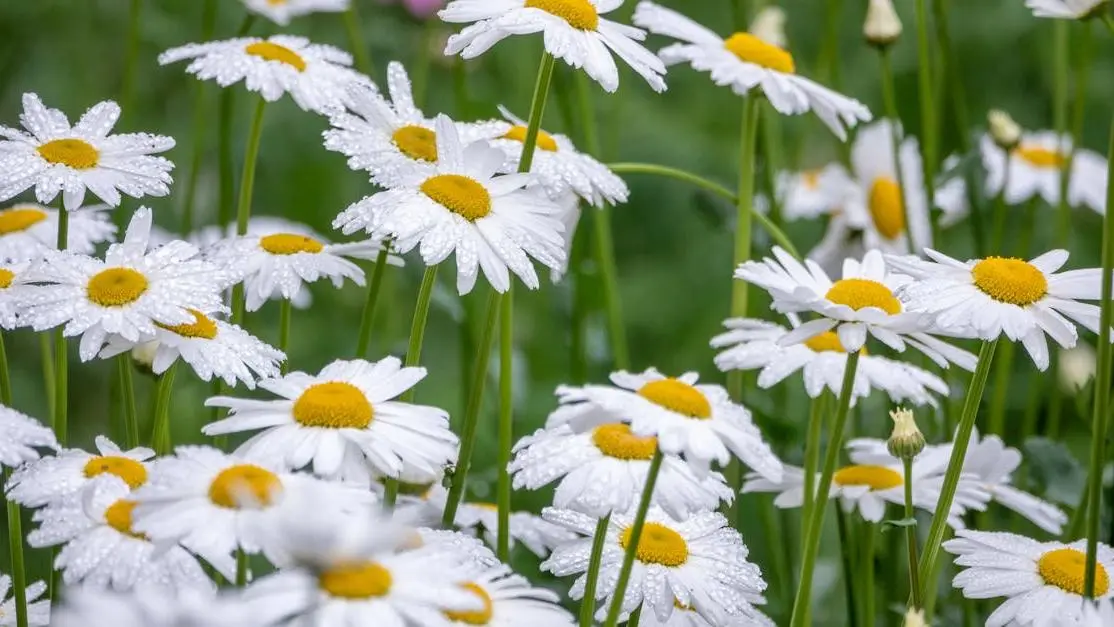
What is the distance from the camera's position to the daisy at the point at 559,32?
0.51 m

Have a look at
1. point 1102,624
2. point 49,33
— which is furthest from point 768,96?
point 49,33

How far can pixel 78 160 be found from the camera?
0.54 metres

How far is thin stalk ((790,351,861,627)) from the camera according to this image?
48 centimetres

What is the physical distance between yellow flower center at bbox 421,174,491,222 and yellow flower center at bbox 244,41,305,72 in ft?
0.54

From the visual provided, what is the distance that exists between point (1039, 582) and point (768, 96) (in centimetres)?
25

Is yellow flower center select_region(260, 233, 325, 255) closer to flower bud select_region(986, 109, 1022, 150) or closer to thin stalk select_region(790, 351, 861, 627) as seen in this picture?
thin stalk select_region(790, 351, 861, 627)

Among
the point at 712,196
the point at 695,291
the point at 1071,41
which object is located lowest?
the point at 695,291


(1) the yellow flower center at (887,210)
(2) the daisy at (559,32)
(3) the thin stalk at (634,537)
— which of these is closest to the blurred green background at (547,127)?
(1) the yellow flower center at (887,210)

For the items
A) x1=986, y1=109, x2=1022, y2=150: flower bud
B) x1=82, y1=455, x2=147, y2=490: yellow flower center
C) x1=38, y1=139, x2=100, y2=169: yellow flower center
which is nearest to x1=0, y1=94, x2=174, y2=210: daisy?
x1=38, y1=139, x2=100, y2=169: yellow flower center

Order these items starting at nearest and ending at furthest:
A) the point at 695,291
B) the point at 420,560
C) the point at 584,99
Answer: the point at 420,560, the point at 584,99, the point at 695,291

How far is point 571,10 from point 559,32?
21 mm

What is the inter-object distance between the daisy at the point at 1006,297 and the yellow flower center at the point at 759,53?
0.16 m

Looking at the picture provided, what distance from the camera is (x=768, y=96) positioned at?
0.62 meters

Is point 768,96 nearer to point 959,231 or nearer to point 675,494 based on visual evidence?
point 675,494
